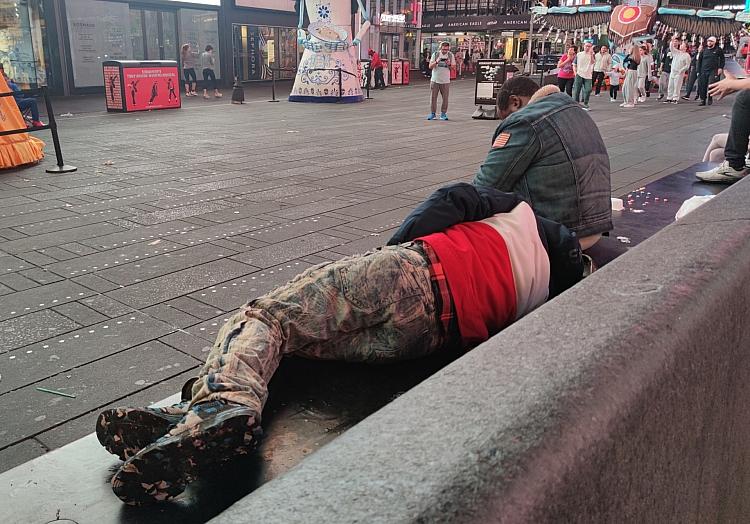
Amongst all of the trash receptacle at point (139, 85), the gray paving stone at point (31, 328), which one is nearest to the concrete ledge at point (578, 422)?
the gray paving stone at point (31, 328)

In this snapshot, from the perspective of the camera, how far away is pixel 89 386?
9.06ft

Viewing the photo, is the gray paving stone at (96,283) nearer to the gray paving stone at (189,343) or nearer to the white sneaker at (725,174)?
the gray paving stone at (189,343)

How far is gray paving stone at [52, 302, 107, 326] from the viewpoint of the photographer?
3.43 m

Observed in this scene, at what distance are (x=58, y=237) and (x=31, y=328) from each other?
6.24 feet

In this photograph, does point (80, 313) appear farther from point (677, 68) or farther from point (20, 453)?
point (677, 68)

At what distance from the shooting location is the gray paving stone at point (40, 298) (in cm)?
355

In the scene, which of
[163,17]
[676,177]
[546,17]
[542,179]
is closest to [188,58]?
[163,17]

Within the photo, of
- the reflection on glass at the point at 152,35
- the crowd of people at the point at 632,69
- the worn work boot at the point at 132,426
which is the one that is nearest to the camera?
the worn work boot at the point at 132,426

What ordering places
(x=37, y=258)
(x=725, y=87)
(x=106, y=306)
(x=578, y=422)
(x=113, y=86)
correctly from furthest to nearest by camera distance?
(x=113, y=86) → (x=725, y=87) → (x=37, y=258) → (x=106, y=306) → (x=578, y=422)

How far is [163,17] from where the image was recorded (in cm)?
2083

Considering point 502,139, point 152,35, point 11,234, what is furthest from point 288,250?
point 152,35

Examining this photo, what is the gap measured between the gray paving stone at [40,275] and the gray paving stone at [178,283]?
1.65 feet

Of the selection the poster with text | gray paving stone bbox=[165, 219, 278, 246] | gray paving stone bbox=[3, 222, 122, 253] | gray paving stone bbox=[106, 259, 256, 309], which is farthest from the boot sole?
the poster with text

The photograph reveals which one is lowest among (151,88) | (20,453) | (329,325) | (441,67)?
(20,453)
